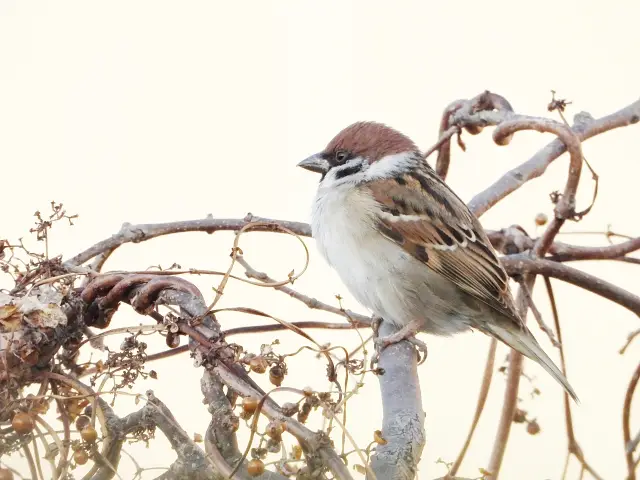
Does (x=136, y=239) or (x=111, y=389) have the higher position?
(x=136, y=239)

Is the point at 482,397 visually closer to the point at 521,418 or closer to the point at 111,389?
the point at 521,418

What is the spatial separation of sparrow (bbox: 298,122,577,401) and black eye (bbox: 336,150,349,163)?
0.06m

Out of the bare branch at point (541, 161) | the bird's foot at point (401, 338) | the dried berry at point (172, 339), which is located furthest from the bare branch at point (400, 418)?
the bare branch at point (541, 161)

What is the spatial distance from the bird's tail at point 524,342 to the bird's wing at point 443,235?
0.07 feet

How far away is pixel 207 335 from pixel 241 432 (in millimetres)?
100

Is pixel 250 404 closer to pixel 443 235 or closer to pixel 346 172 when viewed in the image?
pixel 443 235

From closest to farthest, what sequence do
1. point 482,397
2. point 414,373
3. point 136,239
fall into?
point 414,373 → point 136,239 → point 482,397

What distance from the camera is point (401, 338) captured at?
1335 mm

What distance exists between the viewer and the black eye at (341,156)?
1.79 m

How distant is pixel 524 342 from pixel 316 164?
587mm

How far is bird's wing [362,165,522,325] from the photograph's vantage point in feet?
5.19

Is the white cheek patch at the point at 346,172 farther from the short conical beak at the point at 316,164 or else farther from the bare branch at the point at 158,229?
the bare branch at the point at 158,229

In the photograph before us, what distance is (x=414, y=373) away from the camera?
1057mm

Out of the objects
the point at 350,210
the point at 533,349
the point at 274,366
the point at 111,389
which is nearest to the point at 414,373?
the point at 274,366
